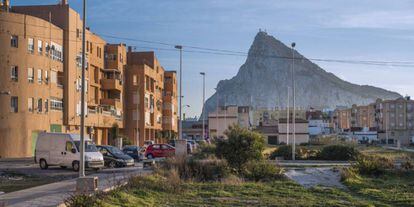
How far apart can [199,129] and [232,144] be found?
118 metres

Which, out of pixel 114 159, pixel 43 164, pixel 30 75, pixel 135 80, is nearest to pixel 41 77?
pixel 30 75

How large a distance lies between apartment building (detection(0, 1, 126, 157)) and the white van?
39.0 feet

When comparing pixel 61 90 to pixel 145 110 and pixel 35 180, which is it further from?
pixel 35 180

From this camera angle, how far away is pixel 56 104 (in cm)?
6406

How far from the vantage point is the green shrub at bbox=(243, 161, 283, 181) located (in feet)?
91.1

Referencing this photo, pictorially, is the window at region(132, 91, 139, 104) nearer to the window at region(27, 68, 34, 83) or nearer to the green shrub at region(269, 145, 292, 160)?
the window at region(27, 68, 34, 83)

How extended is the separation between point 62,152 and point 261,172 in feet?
48.5

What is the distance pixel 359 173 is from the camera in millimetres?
32062

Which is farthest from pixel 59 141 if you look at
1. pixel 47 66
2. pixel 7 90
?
pixel 47 66

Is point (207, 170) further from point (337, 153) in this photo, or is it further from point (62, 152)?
point (337, 153)

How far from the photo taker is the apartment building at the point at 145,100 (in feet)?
295

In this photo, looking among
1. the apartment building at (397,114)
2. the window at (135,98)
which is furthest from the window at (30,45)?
the apartment building at (397,114)

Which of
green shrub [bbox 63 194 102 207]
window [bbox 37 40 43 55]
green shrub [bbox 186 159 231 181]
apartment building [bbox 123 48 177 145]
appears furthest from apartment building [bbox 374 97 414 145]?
green shrub [bbox 63 194 102 207]

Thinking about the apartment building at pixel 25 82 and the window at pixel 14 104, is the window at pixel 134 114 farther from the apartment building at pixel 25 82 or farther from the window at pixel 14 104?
the window at pixel 14 104
